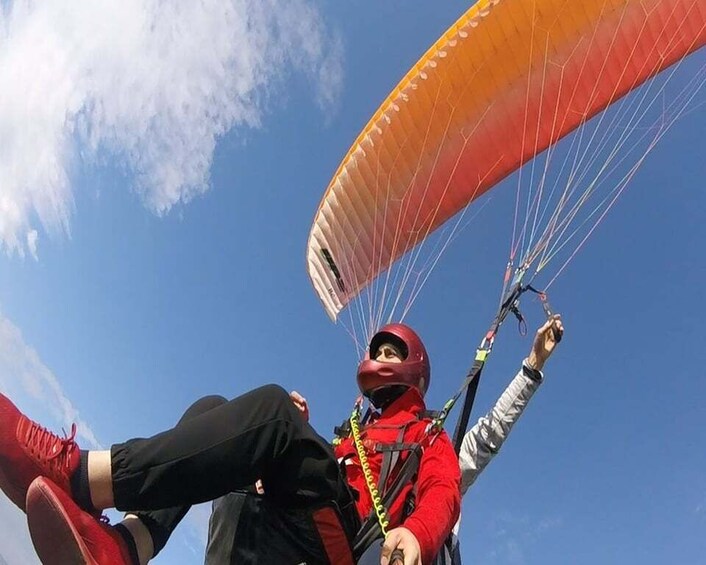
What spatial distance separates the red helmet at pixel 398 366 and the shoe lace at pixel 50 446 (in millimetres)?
1824

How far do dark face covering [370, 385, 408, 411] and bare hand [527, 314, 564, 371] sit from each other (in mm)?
1138

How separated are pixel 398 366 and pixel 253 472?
1456 mm

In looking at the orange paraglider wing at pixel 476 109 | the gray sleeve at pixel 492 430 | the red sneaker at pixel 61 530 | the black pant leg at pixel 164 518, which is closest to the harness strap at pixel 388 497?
the black pant leg at pixel 164 518

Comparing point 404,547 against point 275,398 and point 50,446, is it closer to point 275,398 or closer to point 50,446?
point 275,398

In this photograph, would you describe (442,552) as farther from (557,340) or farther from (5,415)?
(557,340)

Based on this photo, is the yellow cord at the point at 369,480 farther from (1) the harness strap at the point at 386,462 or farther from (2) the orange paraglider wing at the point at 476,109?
(2) the orange paraglider wing at the point at 476,109

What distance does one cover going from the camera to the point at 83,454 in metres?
2.25

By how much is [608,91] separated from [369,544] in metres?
5.83

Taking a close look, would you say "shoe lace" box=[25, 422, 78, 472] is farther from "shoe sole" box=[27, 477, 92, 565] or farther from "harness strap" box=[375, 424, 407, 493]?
"harness strap" box=[375, 424, 407, 493]

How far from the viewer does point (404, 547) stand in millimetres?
2072

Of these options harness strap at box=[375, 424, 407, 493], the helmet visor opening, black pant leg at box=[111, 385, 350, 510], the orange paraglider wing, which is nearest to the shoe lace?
black pant leg at box=[111, 385, 350, 510]

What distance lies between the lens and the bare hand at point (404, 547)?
2.05 meters

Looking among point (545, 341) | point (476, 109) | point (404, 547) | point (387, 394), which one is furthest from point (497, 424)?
point (476, 109)

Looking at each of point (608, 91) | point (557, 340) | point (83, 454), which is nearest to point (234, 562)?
point (83, 454)
